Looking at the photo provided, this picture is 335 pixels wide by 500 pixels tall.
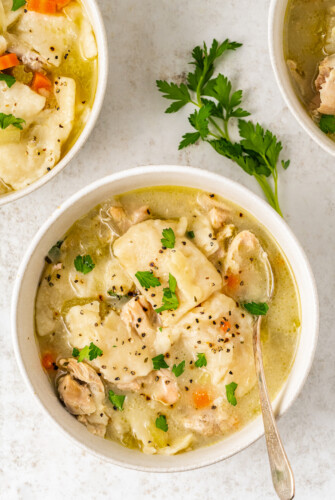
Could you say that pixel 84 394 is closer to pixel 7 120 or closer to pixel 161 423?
pixel 161 423

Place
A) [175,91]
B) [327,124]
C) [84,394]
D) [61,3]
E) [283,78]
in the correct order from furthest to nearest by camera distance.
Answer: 1. [175,91]
2. [61,3]
3. [84,394]
4. [327,124]
5. [283,78]

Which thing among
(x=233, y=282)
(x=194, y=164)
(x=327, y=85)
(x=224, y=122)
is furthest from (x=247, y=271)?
(x=327, y=85)

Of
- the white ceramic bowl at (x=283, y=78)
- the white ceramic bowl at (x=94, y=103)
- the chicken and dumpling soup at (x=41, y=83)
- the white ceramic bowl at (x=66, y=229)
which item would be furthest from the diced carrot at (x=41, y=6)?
the white ceramic bowl at (x=283, y=78)

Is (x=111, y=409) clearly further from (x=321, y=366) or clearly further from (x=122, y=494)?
(x=321, y=366)

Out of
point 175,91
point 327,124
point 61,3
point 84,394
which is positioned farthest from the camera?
point 175,91

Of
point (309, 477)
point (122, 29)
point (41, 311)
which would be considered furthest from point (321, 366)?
point (122, 29)

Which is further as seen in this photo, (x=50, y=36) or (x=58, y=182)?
(x=58, y=182)
